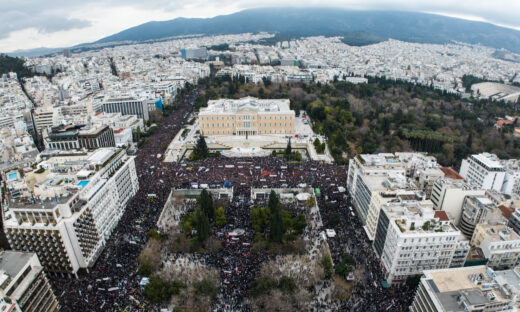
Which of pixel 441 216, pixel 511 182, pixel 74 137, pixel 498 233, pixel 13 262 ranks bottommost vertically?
pixel 511 182

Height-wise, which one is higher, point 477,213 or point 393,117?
point 477,213

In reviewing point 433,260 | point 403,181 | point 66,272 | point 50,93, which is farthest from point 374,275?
point 50,93

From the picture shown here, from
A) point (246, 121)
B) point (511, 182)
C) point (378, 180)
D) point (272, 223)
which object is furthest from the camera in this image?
point (246, 121)

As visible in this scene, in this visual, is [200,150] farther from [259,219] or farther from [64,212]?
[64,212]

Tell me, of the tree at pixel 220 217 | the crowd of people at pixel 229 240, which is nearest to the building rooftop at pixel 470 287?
the crowd of people at pixel 229 240

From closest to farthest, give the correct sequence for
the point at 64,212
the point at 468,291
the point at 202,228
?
the point at 468,291, the point at 64,212, the point at 202,228

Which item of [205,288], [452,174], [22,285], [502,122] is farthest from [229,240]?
[502,122]

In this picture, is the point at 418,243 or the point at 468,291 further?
the point at 418,243
